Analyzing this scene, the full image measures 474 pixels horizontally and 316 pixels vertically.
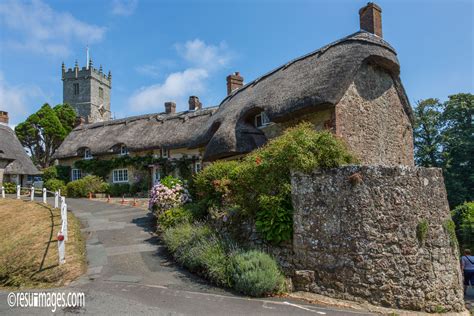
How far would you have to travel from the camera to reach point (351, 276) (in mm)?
7035

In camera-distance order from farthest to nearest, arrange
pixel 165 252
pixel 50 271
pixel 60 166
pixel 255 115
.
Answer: pixel 60 166, pixel 255 115, pixel 165 252, pixel 50 271

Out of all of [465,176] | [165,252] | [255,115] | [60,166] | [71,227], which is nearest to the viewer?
[165,252]

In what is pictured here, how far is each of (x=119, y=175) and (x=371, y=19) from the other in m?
21.4

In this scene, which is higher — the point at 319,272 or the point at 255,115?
the point at 255,115

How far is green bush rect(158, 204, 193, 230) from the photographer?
10851 mm

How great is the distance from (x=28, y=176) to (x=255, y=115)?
25588 millimetres

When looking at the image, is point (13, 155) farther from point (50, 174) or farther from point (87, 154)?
point (87, 154)

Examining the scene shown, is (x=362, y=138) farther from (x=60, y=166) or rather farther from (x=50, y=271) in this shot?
(x=60, y=166)

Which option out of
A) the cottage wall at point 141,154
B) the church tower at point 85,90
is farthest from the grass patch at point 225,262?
the church tower at point 85,90

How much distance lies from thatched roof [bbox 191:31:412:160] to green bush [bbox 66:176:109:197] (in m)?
13.1

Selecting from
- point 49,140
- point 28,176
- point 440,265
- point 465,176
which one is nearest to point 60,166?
point 28,176

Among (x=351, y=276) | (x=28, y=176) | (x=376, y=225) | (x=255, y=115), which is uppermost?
(x=255, y=115)

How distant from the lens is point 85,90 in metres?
58.2

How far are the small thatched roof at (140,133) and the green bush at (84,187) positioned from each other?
3.14 m
